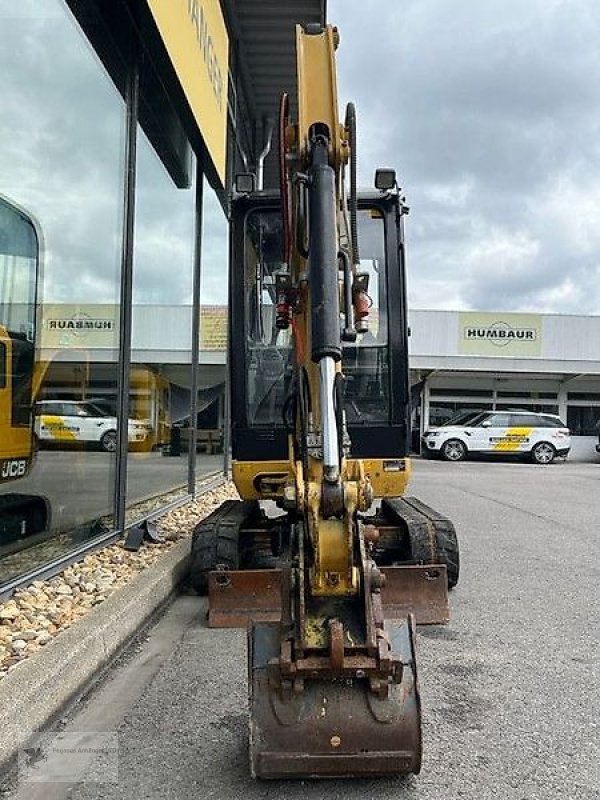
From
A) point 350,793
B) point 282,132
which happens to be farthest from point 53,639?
point 282,132

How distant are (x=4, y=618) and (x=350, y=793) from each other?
2330mm

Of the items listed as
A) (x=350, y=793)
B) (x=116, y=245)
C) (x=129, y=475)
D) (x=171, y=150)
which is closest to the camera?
(x=350, y=793)

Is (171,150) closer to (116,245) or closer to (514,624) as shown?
(116,245)

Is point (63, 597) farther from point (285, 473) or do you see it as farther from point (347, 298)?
point (347, 298)

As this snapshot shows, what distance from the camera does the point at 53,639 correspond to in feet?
13.5

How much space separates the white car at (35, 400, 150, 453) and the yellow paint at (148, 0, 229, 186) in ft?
10.5

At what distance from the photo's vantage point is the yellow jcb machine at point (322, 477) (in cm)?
290

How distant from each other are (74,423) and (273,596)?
2307mm

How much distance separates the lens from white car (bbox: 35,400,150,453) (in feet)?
19.3

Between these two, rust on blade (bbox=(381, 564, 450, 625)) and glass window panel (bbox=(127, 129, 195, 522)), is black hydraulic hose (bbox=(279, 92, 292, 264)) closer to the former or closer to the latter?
rust on blade (bbox=(381, 564, 450, 625))

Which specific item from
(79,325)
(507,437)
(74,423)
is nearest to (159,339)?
(79,325)

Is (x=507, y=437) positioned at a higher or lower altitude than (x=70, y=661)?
higher

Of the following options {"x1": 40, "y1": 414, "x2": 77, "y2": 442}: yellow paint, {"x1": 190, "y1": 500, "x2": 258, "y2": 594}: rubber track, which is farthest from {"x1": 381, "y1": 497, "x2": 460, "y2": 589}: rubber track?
{"x1": 40, "y1": 414, "x2": 77, "y2": 442}: yellow paint

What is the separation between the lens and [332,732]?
9.45ft
